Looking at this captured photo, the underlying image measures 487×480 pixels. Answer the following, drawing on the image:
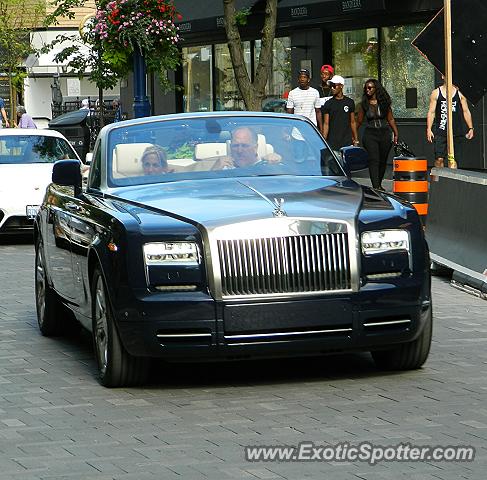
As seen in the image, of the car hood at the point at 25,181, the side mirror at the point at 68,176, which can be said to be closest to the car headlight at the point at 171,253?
the side mirror at the point at 68,176

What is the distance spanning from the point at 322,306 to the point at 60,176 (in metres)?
2.71

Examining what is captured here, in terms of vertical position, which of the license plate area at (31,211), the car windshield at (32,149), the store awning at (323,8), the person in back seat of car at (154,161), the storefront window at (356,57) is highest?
the store awning at (323,8)

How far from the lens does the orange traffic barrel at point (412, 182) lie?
16.5 meters

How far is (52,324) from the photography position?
1055 cm

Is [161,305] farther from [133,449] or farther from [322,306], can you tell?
[133,449]

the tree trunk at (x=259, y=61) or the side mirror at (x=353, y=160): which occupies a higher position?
the tree trunk at (x=259, y=61)

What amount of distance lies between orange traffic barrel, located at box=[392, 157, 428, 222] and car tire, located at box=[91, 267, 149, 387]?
8.56m

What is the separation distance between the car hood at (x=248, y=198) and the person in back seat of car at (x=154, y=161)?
244mm

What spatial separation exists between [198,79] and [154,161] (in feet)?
101

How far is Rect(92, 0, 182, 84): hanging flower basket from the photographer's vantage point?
2630cm

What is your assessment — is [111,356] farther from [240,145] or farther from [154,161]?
[240,145]

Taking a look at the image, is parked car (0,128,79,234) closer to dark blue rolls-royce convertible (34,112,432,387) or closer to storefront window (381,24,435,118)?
dark blue rolls-royce convertible (34,112,432,387)
